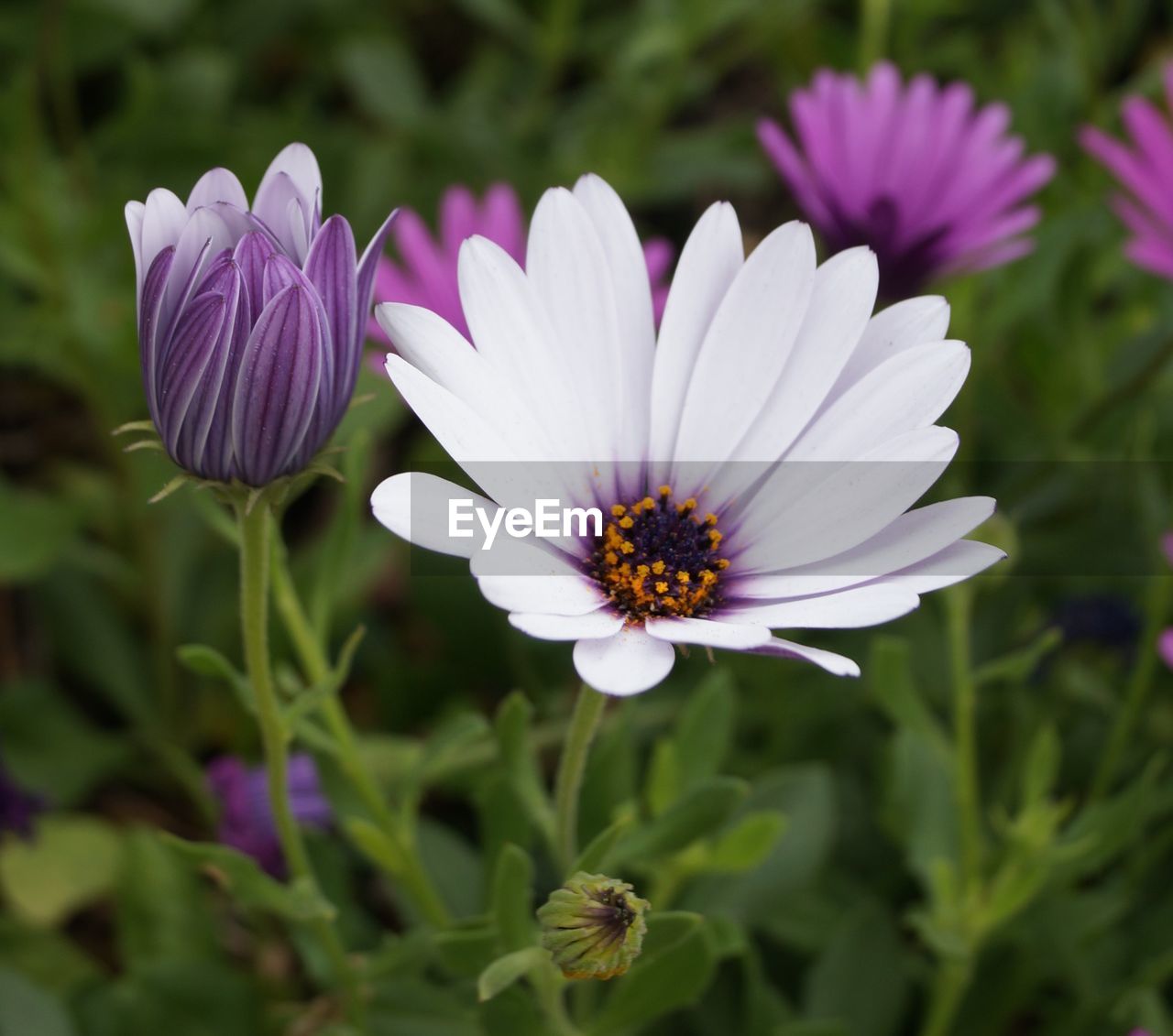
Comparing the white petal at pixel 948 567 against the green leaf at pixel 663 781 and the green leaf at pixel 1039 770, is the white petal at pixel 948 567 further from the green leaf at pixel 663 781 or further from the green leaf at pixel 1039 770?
the green leaf at pixel 1039 770

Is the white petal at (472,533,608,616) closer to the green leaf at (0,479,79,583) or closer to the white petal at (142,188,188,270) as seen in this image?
the white petal at (142,188,188,270)

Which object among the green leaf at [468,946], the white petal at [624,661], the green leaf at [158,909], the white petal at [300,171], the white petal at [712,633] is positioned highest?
the white petal at [300,171]

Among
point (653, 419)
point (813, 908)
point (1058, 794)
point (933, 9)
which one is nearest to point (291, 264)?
point (653, 419)

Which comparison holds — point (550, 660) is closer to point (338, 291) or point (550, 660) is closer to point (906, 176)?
point (906, 176)

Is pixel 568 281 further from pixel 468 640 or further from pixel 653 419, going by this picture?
pixel 468 640

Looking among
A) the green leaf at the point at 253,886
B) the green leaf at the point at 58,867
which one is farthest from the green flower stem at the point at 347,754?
the green leaf at the point at 58,867

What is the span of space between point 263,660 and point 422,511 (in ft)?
0.82

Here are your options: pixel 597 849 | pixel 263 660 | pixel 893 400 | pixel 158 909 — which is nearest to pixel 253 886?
pixel 263 660

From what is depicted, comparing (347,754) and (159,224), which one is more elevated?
(159,224)

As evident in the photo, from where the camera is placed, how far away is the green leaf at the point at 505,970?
3.11 ft

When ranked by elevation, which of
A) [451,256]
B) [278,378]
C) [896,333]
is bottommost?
[278,378]

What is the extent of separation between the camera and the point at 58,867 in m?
1.77

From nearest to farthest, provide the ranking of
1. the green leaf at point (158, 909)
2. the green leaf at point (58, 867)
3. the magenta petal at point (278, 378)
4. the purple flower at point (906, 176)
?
the magenta petal at point (278, 378) < the purple flower at point (906, 176) < the green leaf at point (158, 909) < the green leaf at point (58, 867)

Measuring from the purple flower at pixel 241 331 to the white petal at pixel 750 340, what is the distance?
0.26 metres
